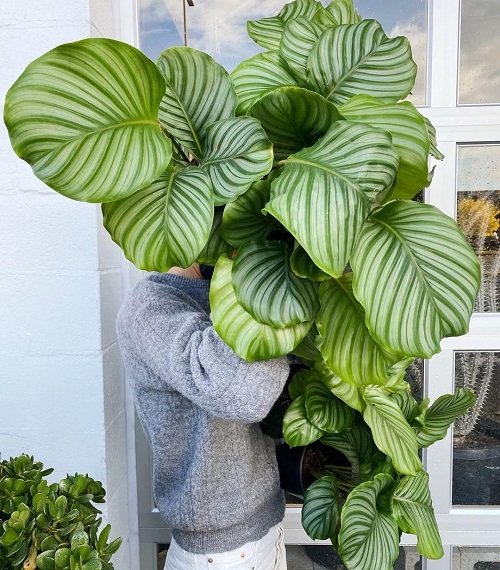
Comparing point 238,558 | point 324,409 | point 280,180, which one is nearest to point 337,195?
point 280,180

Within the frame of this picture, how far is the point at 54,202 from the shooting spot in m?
1.10

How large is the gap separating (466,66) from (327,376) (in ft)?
3.12

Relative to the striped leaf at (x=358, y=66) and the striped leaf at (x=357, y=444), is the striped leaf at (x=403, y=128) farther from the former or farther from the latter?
the striped leaf at (x=357, y=444)

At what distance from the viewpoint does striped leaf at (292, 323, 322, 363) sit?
0.74 m

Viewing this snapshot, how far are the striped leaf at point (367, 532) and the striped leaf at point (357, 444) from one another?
72mm

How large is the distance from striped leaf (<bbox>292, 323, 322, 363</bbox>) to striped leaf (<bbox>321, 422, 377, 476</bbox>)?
221 mm

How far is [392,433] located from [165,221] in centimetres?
49

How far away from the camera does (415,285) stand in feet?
1.88

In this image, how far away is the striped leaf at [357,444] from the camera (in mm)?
923

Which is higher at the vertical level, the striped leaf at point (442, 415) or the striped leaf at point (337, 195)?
the striped leaf at point (337, 195)

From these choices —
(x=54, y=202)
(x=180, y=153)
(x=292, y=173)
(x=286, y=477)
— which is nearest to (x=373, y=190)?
(x=292, y=173)

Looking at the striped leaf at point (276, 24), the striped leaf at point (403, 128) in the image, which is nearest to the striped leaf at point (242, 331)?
the striped leaf at point (403, 128)

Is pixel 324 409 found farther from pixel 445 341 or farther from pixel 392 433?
pixel 445 341

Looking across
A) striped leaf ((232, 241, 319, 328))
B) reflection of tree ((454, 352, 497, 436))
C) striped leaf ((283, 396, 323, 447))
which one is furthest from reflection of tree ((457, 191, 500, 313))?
striped leaf ((232, 241, 319, 328))
